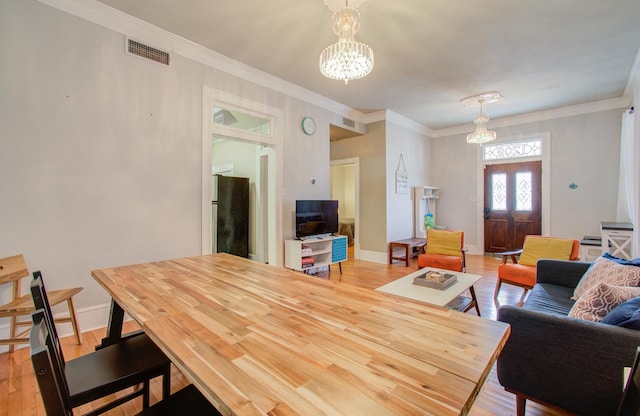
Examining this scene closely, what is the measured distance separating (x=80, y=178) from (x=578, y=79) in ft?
20.5

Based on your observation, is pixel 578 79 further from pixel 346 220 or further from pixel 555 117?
pixel 346 220

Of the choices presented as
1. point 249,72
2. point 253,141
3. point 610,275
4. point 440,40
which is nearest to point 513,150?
point 440,40

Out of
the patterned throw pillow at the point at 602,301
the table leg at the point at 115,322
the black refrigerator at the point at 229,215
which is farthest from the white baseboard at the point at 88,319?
the patterned throw pillow at the point at 602,301

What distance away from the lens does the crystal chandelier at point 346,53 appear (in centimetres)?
209

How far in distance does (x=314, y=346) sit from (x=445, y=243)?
3.77 metres

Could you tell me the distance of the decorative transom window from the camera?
567cm

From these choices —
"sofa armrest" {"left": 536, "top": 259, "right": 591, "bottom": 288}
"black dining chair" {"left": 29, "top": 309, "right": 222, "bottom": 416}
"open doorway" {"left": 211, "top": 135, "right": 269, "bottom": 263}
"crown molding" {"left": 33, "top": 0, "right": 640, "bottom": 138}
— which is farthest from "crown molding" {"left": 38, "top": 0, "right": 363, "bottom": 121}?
"sofa armrest" {"left": 536, "top": 259, "right": 591, "bottom": 288}

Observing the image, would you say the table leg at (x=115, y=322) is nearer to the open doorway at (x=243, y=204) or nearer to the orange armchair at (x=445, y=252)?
the open doorway at (x=243, y=204)

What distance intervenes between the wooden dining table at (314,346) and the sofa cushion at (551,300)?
1.59 meters

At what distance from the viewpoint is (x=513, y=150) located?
19.4ft

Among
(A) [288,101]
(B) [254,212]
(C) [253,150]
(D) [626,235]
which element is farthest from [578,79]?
(B) [254,212]

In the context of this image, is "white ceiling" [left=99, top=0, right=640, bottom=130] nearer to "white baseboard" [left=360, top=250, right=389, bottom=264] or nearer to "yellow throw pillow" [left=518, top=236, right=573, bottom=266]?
"yellow throw pillow" [left=518, top=236, right=573, bottom=266]

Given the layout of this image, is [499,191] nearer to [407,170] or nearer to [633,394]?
[407,170]

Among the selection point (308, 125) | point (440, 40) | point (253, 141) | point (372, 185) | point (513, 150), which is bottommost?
point (372, 185)
